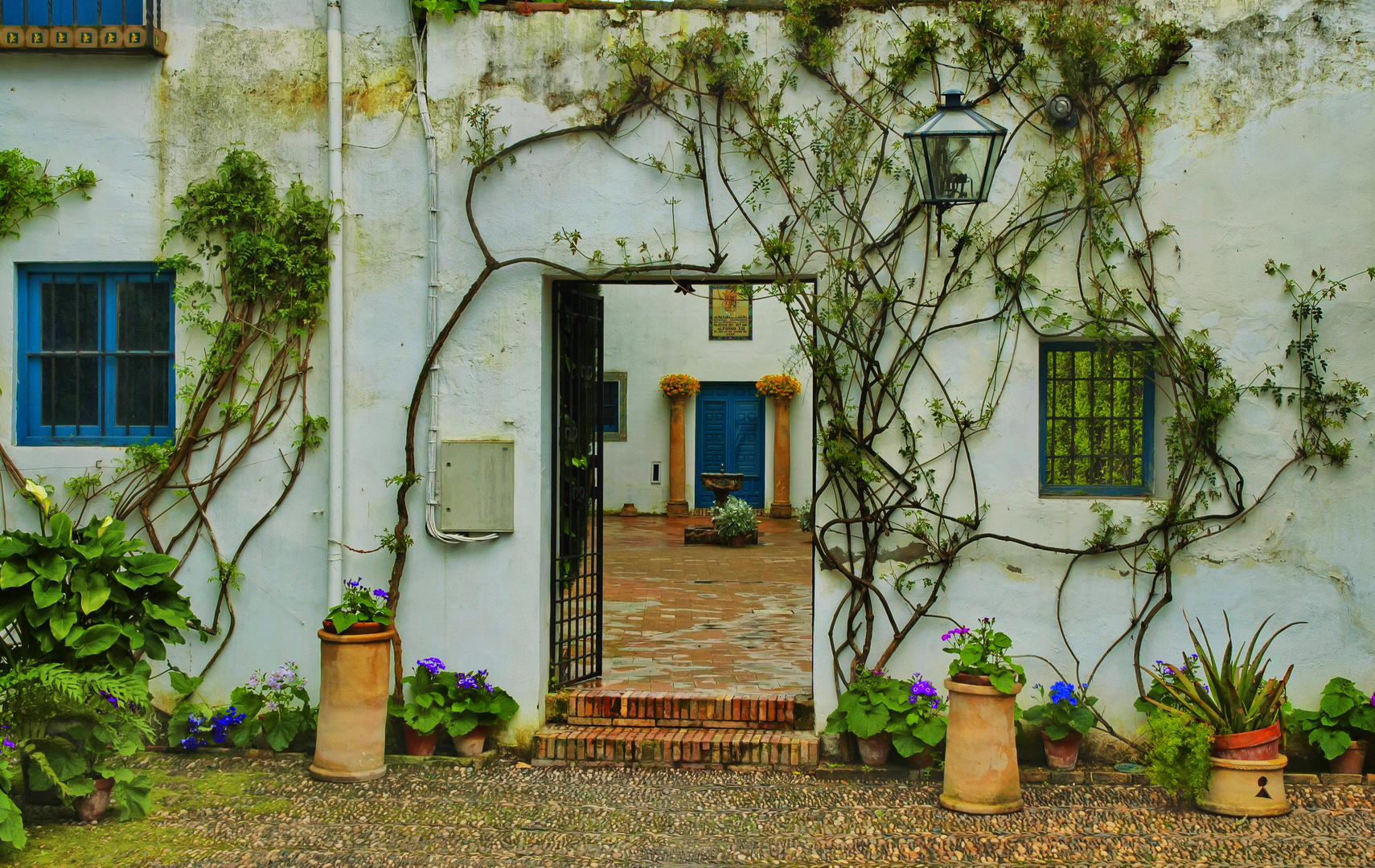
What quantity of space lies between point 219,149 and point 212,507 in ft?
6.36

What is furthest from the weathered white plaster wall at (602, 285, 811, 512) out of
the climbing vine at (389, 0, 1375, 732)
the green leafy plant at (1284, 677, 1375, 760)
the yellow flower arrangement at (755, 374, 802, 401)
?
the green leafy plant at (1284, 677, 1375, 760)

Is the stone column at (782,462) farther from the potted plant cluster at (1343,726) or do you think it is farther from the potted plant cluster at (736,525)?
the potted plant cluster at (1343,726)

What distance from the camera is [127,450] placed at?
6.58 metres

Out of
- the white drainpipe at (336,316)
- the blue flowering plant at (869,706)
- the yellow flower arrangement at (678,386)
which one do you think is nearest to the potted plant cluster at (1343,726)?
the blue flowering plant at (869,706)

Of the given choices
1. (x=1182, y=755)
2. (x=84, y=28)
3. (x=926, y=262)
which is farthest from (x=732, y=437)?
(x=1182, y=755)

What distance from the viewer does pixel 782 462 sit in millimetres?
20859

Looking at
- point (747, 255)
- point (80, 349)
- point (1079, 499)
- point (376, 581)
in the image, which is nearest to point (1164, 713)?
point (1079, 499)

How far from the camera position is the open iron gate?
22.4ft

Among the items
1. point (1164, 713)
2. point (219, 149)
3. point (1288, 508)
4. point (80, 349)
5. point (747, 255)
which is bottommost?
point (1164, 713)

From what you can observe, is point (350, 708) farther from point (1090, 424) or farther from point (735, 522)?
point (735, 522)

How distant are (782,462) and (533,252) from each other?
14.7m

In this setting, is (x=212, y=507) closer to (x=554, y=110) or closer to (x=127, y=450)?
(x=127, y=450)

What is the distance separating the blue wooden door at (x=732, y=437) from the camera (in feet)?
69.9

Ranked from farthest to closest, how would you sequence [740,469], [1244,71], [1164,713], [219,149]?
[740,469], [219,149], [1244,71], [1164,713]
